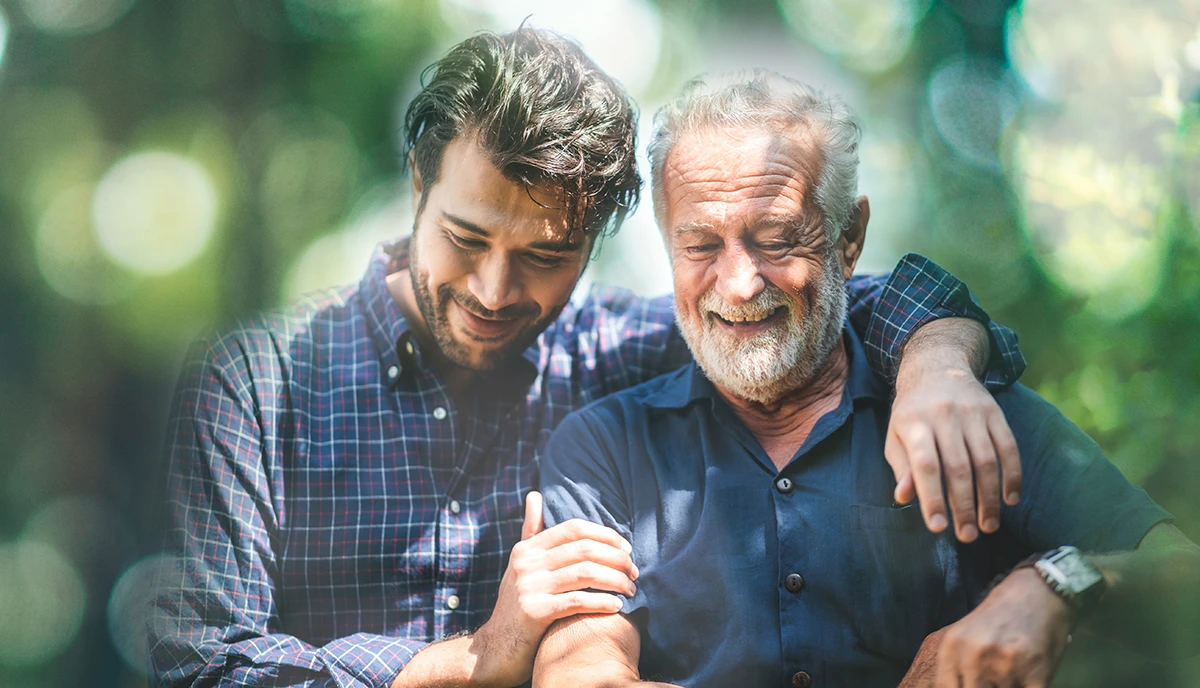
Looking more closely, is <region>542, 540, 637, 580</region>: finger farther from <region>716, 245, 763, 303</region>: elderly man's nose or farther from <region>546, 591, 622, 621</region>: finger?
<region>716, 245, 763, 303</region>: elderly man's nose

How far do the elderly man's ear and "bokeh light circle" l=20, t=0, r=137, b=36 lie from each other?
82.9 inches

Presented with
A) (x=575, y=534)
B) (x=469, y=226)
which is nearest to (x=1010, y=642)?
(x=575, y=534)

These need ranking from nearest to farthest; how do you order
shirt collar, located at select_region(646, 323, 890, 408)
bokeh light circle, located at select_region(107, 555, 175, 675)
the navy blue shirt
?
the navy blue shirt, shirt collar, located at select_region(646, 323, 890, 408), bokeh light circle, located at select_region(107, 555, 175, 675)

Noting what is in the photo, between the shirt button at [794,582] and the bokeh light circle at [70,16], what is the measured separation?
2.35m

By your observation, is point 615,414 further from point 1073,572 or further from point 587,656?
point 1073,572

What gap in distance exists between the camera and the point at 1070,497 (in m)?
1.72

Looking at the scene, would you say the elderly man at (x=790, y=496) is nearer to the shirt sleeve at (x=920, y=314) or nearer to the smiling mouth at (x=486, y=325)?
the shirt sleeve at (x=920, y=314)

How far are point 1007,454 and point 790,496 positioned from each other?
0.49 meters

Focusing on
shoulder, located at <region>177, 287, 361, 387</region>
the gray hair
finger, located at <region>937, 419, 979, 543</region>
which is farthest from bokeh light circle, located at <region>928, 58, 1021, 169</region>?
shoulder, located at <region>177, 287, 361, 387</region>

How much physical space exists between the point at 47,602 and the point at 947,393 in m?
2.42

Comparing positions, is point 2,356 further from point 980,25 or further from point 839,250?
point 980,25

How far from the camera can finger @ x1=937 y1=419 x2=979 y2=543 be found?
5.16 ft

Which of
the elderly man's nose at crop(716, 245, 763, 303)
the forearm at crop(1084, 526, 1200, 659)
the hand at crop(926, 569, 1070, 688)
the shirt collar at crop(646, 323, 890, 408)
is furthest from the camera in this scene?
the shirt collar at crop(646, 323, 890, 408)

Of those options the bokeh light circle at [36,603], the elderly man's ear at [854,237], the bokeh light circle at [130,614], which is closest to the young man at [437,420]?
the elderly man's ear at [854,237]
